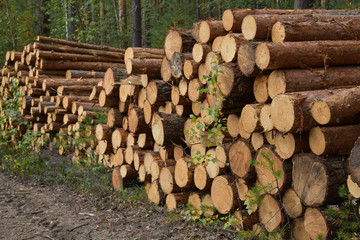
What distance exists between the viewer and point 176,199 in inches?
208

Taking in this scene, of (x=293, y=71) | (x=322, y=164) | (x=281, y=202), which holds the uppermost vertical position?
(x=293, y=71)

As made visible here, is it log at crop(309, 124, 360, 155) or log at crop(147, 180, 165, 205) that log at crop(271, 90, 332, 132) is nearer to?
log at crop(309, 124, 360, 155)

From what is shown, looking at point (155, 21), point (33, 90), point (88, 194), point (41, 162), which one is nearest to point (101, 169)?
point (88, 194)

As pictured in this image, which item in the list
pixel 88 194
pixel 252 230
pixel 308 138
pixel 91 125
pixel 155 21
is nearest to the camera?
pixel 308 138

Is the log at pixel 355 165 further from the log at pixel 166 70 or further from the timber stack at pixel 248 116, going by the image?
the log at pixel 166 70

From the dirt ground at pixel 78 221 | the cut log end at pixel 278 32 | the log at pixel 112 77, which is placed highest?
the cut log end at pixel 278 32

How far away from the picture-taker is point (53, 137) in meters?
9.26

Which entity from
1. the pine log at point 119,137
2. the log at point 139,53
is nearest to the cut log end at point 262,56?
the log at point 139,53

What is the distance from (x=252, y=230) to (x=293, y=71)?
1.80 m

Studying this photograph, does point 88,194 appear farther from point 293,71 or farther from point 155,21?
point 155,21

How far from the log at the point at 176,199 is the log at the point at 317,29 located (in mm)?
2402

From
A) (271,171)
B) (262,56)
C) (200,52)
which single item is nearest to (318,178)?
(271,171)

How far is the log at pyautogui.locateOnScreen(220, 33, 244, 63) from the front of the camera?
436 cm

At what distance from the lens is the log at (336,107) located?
3297 mm
